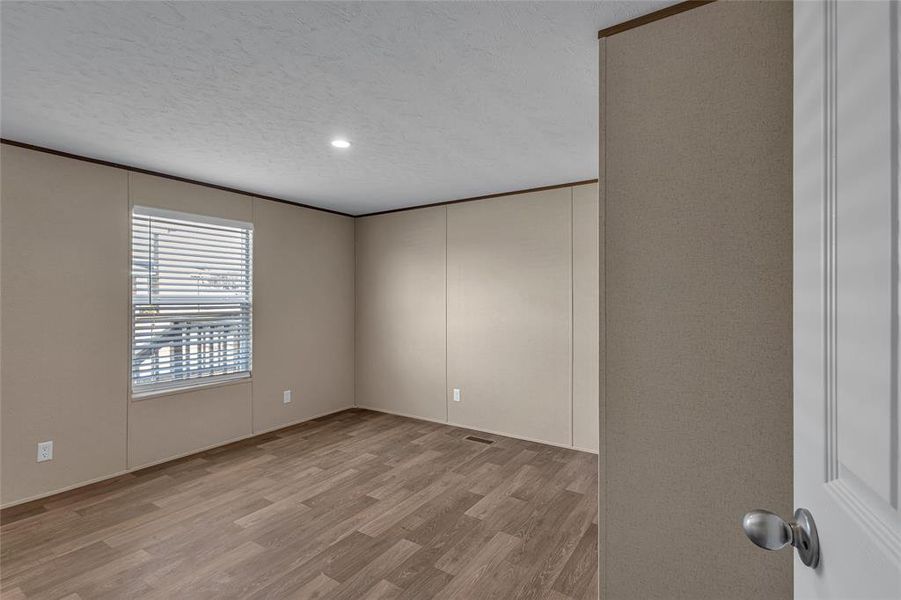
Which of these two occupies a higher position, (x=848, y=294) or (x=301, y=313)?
(x=848, y=294)

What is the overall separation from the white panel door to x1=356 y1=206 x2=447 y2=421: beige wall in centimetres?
427

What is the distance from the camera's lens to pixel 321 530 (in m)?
2.66

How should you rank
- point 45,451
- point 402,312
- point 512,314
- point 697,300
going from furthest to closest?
point 402,312
point 512,314
point 45,451
point 697,300

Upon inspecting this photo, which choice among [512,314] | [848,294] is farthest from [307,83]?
[512,314]

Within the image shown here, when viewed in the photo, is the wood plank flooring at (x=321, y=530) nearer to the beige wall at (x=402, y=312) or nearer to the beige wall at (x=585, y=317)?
the beige wall at (x=585, y=317)

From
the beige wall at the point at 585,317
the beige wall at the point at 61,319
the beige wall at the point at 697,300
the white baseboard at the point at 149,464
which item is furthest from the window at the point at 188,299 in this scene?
the beige wall at the point at 697,300

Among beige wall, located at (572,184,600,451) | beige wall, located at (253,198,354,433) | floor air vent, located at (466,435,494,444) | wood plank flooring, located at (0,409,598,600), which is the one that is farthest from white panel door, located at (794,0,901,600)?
beige wall, located at (253,198,354,433)

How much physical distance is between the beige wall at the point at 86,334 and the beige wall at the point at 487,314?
4.28 feet

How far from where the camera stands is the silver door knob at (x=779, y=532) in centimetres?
64

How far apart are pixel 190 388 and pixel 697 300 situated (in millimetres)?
4029

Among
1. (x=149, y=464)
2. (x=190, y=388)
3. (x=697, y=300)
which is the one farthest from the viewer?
(x=190, y=388)

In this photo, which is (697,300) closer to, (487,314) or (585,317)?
(585,317)

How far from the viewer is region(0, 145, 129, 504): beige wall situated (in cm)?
296

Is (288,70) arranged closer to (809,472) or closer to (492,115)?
(492,115)
